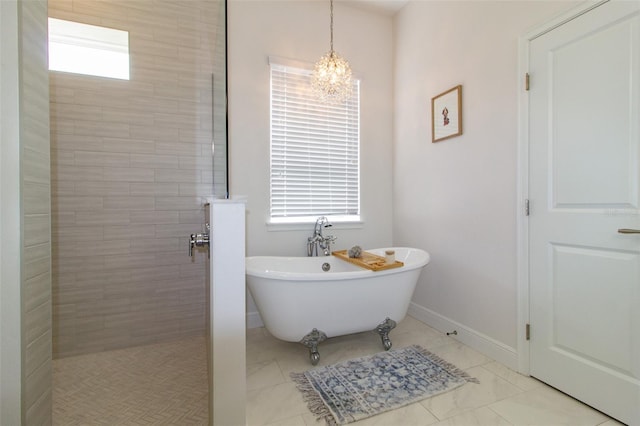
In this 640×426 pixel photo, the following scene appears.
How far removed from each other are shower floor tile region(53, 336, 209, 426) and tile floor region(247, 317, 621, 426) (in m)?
0.33

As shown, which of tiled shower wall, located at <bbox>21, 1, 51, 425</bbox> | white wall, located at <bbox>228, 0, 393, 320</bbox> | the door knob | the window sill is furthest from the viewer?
the window sill

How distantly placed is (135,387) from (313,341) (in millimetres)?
1101

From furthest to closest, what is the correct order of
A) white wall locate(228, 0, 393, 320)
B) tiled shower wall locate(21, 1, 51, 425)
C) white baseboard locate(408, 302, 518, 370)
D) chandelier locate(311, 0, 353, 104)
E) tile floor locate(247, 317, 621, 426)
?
white wall locate(228, 0, 393, 320) → chandelier locate(311, 0, 353, 104) → white baseboard locate(408, 302, 518, 370) → tile floor locate(247, 317, 621, 426) → tiled shower wall locate(21, 1, 51, 425)

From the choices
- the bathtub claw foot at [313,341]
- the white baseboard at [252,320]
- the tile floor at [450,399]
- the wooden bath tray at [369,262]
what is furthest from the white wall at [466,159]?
the white baseboard at [252,320]

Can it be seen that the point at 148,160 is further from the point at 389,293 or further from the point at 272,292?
the point at 389,293

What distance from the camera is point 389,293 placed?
2.12 meters

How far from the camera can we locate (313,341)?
2008 millimetres

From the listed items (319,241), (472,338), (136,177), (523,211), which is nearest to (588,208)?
(523,211)

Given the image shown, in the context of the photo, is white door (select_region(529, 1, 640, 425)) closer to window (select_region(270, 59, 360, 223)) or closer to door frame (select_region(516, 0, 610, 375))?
door frame (select_region(516, 0, 610, 375))

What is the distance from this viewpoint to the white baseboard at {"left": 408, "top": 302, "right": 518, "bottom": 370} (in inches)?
78.3

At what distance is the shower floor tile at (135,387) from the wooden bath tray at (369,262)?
4.08ft

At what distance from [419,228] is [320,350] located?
1.41 m

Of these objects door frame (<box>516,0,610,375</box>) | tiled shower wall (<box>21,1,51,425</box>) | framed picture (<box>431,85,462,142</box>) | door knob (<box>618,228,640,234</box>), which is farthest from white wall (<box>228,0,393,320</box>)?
door knob (<box>618,228,640,234</box>)

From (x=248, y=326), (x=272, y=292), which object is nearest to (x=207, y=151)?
(x=272, y=292)
